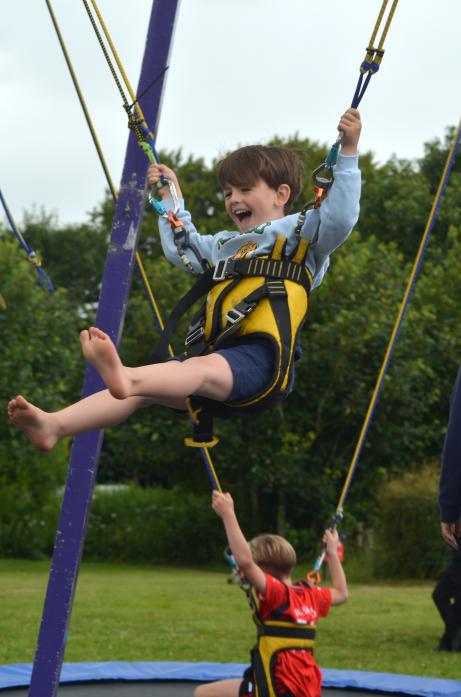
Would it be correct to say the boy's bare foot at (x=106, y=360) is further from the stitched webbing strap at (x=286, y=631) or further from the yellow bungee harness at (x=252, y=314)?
the stitched webbing strap at (x=286, y=631)

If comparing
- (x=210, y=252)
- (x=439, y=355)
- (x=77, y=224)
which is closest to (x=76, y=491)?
(x=210, y=252)

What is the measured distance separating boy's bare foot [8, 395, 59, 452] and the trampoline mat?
110 inches

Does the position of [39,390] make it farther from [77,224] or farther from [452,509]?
[77,224]

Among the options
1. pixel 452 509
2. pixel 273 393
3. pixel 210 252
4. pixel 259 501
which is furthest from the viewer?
pixel 259 501

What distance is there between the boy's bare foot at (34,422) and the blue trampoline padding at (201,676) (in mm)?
2859

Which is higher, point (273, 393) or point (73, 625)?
point (273, 393)

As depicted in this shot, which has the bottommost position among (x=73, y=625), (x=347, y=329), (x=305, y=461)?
(x=73, y=625)

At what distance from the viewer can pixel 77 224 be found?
26891 mm

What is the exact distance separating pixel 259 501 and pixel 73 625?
699cm

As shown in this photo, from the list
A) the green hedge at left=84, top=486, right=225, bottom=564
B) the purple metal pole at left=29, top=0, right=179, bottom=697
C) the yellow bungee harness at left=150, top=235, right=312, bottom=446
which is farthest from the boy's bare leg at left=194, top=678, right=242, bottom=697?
the green hedge at left=84, top=486, right=225, bottom=564

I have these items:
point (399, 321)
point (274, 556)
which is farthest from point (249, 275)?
point (274, 556)

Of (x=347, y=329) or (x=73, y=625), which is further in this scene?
(x=347, y=329)

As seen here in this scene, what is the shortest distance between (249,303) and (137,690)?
2.94 meters

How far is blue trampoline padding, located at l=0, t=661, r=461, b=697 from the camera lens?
5.14 meters
